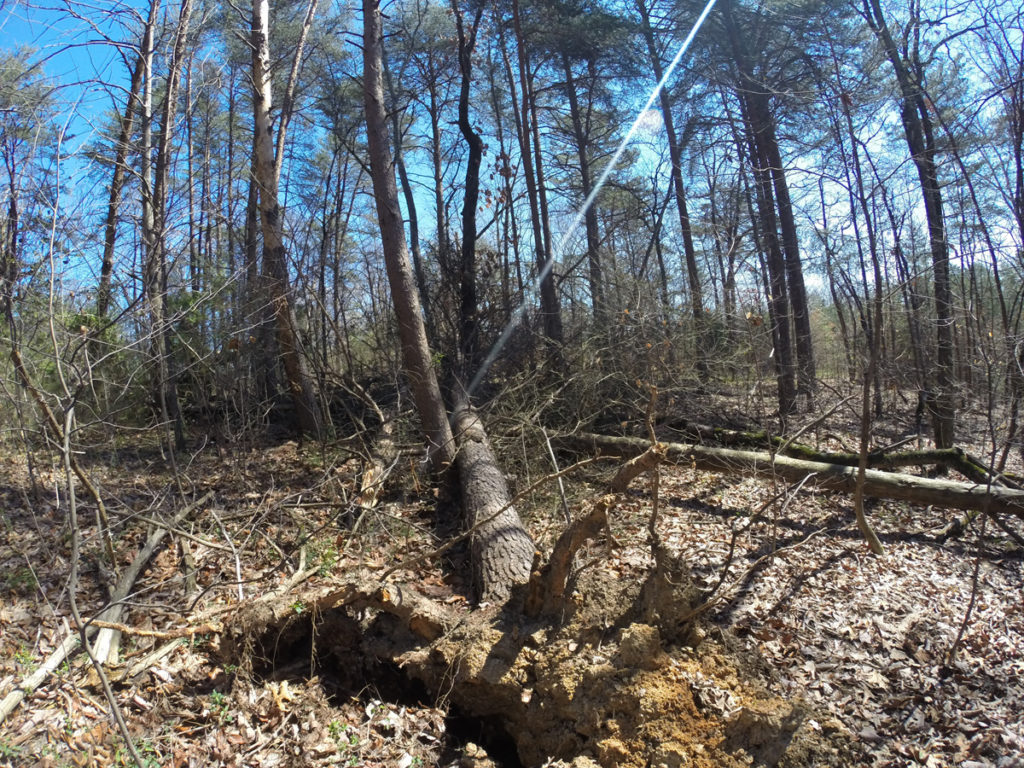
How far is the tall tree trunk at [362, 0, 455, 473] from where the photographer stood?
22.6ft

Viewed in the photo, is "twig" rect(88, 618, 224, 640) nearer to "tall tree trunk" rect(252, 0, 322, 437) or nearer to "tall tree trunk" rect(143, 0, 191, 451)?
"tall tree trunk" rect(143, 0, 191, 451)

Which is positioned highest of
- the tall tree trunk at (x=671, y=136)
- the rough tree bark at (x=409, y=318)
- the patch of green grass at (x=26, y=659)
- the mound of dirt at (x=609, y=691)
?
the tall tree trunk at (x=671, y=136)

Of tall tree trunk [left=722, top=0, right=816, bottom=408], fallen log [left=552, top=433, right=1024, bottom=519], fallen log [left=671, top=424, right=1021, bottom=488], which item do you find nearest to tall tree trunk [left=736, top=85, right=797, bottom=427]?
tall tree trunk [left=722, top=0, right=816, bottom=408]

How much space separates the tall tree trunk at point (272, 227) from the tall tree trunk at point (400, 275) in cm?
153

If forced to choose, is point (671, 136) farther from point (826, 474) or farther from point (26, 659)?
point (26, 659)

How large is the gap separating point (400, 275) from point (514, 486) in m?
2.69

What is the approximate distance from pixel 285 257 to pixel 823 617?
7291mm

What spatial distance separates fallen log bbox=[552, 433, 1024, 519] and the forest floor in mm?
412

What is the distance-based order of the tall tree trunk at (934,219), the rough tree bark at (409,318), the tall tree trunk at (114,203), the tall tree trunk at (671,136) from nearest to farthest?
the tall tree trunk at (114,203) → the rough tree bark at (409,318) → the tall tree trunk at (934,219) → the tall tree trunk at (671,136)

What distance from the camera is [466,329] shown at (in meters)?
9.76

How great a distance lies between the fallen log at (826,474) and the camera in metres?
5.47

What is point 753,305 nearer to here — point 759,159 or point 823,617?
point 759,159

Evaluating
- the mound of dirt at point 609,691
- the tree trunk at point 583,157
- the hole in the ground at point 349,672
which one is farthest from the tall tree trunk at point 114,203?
the tree trunk at point 583,157

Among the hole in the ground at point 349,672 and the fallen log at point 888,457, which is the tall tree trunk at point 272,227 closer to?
the hole in the ground at point 349,672
